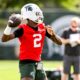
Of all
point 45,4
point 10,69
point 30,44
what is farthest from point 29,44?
point 45,4

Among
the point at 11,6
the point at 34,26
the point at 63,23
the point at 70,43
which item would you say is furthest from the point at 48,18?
the point at 34,26

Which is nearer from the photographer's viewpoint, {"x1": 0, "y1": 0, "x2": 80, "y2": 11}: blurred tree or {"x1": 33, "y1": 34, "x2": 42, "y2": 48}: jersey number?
{"x1": 33, "y1": 34, "x2": 42, "y2": 48}: jersey number

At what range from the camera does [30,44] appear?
945 centimetres

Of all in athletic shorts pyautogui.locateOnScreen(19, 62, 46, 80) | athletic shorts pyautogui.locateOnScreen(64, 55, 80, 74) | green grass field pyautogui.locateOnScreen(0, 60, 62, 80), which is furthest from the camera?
green grass field pyautogui.locateOnScreen(0, 60, 62, 80)

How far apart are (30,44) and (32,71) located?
0.47 metres

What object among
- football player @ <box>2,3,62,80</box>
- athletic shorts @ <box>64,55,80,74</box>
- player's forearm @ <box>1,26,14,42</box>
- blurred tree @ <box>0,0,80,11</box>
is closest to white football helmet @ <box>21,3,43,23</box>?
football player @ <box>2,3,62,80</box>

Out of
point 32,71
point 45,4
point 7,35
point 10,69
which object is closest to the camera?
point 7,35

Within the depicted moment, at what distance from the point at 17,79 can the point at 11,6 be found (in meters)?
16.4

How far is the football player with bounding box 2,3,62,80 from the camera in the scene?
9336 millimetres

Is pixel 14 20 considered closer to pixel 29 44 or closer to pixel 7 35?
pixel 7 35

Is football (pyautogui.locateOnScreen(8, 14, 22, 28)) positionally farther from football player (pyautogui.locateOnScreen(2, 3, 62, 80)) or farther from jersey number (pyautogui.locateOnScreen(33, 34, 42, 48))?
jersey number (pyautogui.locateOnScreen(33, 34, 42, 48))

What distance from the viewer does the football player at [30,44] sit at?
934cm

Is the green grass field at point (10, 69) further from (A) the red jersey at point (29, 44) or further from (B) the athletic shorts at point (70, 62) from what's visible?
(A) the red jersey at point (29, 44)

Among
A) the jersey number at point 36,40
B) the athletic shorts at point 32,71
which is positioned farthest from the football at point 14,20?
the athletic shorts at point 32,71
